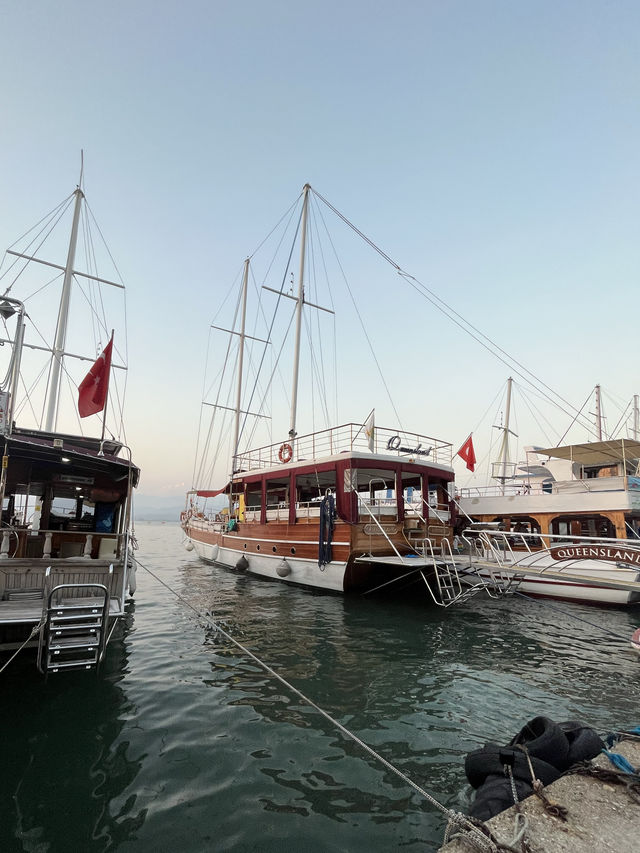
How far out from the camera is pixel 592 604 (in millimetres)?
15977

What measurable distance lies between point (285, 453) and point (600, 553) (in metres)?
13.0

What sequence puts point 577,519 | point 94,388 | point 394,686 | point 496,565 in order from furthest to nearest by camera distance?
point 577,519 → point 496,565 → point 94,388 → point 394,686

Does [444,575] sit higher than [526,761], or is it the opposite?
[526,761]

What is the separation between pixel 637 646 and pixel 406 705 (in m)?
6.42

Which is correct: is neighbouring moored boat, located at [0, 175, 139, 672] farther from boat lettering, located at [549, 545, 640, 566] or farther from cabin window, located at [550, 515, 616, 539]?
cabin window, located at [550, 515, 616, 539]

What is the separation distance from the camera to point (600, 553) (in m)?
12.6

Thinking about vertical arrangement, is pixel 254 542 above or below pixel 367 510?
below

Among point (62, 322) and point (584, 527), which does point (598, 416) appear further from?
point (62, 322)

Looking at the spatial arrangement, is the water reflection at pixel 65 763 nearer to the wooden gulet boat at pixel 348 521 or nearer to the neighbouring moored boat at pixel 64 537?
the neighbouring moored boat at pixel 64 537

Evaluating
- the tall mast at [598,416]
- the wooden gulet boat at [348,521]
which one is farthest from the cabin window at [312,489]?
the tall mast at [598,416]

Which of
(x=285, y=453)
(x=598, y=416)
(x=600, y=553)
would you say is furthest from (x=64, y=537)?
(x=598, y=416)

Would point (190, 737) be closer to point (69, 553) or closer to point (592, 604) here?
point (69, 553)

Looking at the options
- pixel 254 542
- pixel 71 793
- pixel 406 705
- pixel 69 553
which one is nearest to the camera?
pixel 71 793

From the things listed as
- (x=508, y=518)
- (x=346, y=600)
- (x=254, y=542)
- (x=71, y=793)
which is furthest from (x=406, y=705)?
(x=508, y=518)
